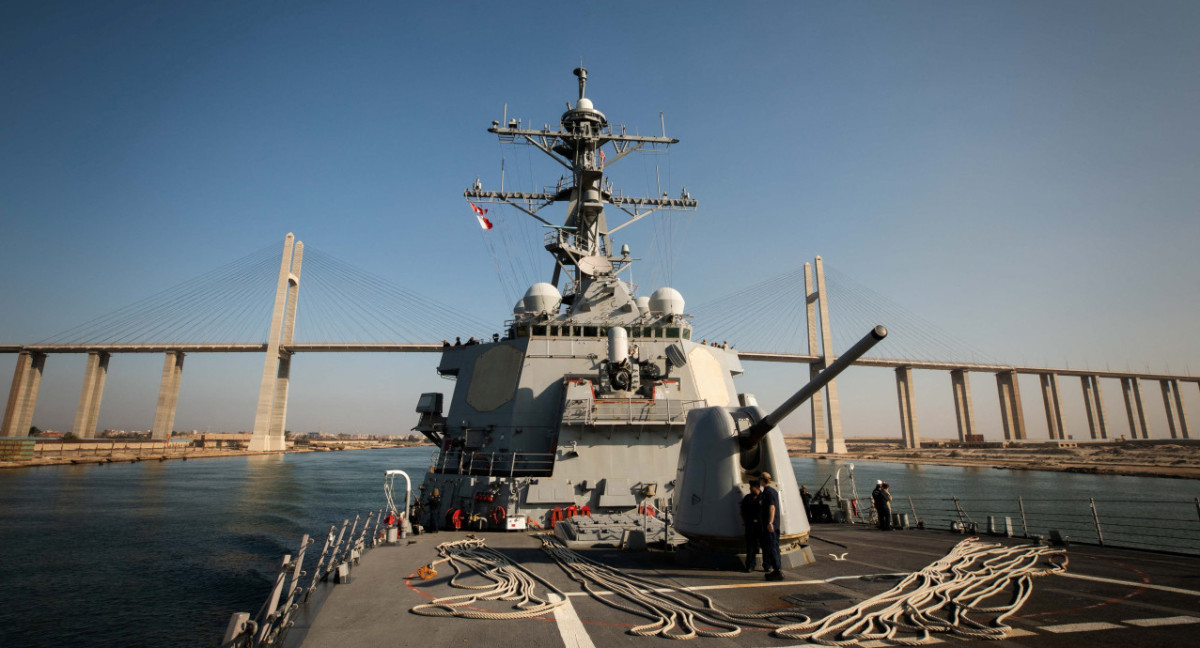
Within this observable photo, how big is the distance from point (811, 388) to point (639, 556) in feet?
10.8

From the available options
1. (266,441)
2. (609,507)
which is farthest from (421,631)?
(266,441)

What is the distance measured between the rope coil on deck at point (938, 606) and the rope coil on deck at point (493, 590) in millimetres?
2106

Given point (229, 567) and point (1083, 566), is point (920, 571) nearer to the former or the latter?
point (1083, 566)

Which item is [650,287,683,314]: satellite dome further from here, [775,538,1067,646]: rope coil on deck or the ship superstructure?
[775,538,1067,646]: rope coil on deck

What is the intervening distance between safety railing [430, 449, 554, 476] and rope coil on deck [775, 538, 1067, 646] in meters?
7.21

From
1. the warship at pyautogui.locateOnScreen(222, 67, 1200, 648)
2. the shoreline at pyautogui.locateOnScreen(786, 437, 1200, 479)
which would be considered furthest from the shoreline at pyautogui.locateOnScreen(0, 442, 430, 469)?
the shoreline at pyautogui.locateOnScreen(786, 437, 1200, 479)

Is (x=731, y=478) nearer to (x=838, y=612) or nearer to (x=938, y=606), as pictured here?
(x=838, y=612)

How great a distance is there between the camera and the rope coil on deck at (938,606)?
12.7 ft

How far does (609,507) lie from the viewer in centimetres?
1048

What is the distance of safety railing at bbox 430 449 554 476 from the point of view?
11.3 metres

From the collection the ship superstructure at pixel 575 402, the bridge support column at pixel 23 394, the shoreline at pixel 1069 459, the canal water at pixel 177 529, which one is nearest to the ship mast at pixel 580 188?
the ship superstructure at pixel 575 402

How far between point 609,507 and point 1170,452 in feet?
194

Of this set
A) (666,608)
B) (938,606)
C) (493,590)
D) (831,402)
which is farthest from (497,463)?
(831,402)

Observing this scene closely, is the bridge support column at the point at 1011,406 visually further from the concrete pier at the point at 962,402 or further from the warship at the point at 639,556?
the warship at the point at 639,556
